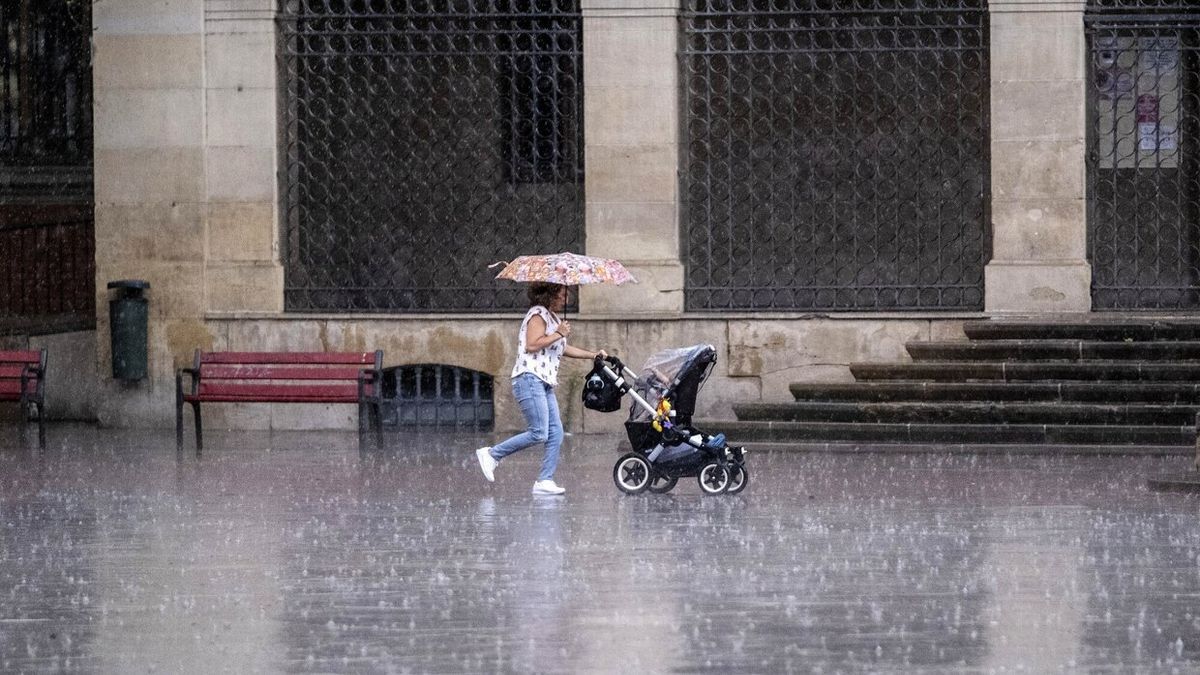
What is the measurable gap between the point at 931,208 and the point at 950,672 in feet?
48.3

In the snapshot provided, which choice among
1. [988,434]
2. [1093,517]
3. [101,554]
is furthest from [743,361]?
[101,554]

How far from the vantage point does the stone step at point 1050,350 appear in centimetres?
1794

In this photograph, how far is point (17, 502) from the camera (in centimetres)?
1366

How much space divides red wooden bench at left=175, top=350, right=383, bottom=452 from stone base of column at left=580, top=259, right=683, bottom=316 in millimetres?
2263

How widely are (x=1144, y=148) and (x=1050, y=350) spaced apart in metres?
3.13

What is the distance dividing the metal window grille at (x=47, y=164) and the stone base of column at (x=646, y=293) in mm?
5247

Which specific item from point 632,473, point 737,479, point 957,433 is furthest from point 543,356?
point 957,433

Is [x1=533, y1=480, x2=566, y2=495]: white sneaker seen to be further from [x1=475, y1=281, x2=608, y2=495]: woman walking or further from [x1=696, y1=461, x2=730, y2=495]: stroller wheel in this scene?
[x1=696, y1=461, x2=730, y2=495]: stroller wheel

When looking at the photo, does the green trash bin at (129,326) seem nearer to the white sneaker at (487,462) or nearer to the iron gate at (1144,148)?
the white sneaker at (487,462)

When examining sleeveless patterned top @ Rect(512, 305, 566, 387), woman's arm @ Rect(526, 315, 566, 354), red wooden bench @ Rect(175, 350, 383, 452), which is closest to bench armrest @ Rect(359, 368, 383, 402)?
red wooden bench @ Rect(175, 350, 383, 452)

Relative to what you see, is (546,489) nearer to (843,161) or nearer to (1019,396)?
(1019,396)

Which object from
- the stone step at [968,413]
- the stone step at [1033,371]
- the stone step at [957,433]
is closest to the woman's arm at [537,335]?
the stone step at [957,433]

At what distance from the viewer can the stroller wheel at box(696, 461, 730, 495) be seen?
45.6ft

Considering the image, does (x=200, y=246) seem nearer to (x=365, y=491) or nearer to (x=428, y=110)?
(x=428, y=110)
